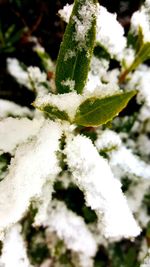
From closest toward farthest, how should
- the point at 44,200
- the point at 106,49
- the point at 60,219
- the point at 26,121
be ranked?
the point at 26,121
the point at 44,200
the point at 106,49
the point at 60,219

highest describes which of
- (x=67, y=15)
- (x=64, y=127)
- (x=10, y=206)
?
(x=67, y=15)

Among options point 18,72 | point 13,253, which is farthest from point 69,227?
point 18,72

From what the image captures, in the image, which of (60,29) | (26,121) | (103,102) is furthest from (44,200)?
(60,29)

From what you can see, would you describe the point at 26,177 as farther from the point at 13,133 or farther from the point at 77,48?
the point at 77,48

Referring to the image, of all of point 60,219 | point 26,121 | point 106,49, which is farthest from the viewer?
point 60,219

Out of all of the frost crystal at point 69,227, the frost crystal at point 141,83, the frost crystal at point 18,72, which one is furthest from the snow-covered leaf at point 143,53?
the frost crystal at point 69,227

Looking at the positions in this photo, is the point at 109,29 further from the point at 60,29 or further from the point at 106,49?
the point at 60,29

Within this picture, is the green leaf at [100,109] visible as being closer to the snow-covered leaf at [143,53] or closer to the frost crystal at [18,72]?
the snow-covered leaf at [143,53]
